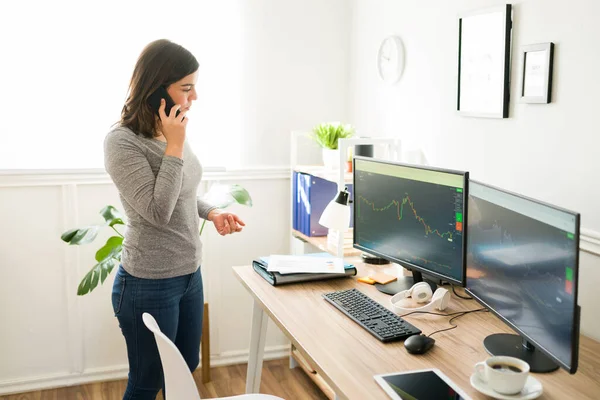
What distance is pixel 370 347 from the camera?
5.66 feet

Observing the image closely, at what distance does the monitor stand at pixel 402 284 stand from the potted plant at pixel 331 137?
0.84 meters

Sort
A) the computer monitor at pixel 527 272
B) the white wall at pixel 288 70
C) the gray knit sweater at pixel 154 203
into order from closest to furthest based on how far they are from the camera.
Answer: the computer monitor at pixel 527 272, the gray knit sweater at pixel 154 203, the white wall at pixel 288 70

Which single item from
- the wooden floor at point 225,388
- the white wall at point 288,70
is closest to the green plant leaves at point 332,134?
the white wall at point 288,70

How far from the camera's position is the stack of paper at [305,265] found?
228 centimetres

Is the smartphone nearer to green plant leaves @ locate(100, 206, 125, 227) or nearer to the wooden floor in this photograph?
green plant leaves @ locate(100, 206, 125, 227)

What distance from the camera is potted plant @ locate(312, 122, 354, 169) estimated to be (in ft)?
9.78

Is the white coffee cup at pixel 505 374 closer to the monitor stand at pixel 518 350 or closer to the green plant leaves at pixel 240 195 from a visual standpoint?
the monitor stand at pixel 518 350

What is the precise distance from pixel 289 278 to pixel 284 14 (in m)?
1.60

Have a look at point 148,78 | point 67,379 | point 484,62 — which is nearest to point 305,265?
point 148,78

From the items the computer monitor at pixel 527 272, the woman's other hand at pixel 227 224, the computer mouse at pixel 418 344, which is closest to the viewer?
the computer monitor at pixel 527 272

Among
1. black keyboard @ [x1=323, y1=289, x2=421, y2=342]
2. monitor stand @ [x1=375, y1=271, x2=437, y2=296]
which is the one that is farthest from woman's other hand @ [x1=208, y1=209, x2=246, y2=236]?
monitor stand @ [x1=375, y1=271, x2=437, y2=296]

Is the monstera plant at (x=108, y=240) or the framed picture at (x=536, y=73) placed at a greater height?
the framed picture at (x=536, y=73)

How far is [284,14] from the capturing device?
3.30m

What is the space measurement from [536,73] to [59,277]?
91.6 inches
